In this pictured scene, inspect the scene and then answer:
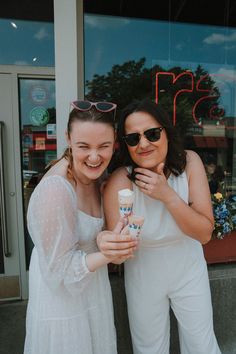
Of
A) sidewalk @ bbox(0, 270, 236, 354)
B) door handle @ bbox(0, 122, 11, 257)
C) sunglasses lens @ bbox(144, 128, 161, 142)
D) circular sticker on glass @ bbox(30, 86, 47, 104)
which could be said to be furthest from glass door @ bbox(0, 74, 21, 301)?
sunglasses lens @ bbox(144, 128, 161, 142)

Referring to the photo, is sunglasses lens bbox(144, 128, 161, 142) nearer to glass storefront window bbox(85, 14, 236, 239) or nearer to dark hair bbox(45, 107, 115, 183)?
dark hair bbox(45, 107, 115, 183)

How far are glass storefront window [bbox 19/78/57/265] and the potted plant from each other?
1.81 meters

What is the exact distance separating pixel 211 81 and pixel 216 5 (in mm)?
958

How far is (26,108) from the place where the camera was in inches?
123

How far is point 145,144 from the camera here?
1492 mm

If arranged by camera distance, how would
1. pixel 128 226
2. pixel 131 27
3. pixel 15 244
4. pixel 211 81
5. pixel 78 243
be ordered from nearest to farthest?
1. pixel 128 226
2. pixel 78 243
3. pixel 15 244
4. pixel 131 27
5. pixel 211 81

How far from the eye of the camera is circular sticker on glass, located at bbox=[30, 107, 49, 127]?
3.15 m

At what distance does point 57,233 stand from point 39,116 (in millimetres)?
2177

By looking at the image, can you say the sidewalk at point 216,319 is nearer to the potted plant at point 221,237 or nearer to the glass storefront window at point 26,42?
the potted plant at point 221,237

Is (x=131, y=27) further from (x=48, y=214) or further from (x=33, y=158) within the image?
(x=48, y=214)

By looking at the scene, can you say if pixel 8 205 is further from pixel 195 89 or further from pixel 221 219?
pixel 195 89

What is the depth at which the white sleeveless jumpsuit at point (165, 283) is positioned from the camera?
1.62 metres

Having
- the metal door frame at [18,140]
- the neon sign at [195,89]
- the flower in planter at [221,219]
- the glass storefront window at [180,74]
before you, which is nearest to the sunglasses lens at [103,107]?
the flower in planter at [221,219]

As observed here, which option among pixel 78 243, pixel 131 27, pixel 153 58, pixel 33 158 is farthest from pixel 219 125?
pixel 78 243
